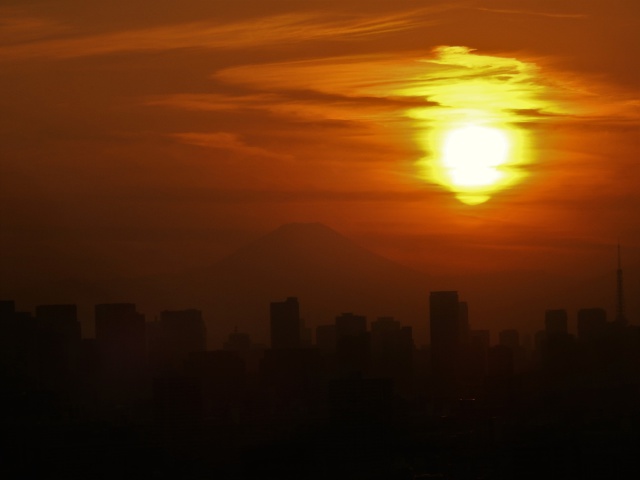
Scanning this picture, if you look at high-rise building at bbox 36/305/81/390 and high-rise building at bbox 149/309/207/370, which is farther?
high-rise building at bbox 149/309/207/370

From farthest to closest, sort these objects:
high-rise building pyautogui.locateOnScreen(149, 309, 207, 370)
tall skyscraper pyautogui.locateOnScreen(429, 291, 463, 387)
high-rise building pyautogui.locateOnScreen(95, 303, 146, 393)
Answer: tall skyscraper pyautogui.locateOnScreen(429, 291, 463, 387)
high-rise building pyautogui.locateOnScreen(149, 309, 207, 370)
high-rise building pyautogui.locateOnScreen(95, 303, 146, 393)

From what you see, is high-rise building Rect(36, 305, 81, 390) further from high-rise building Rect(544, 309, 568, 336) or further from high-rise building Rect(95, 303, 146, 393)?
high-rise building Rect(544, 309, 568, 336)

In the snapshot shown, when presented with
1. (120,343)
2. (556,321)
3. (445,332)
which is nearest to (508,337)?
(556,321)

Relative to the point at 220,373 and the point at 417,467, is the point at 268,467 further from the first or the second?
the point at 220,373

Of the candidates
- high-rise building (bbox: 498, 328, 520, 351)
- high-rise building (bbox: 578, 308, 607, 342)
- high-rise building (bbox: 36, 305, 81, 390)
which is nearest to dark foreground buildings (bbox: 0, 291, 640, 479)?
high-rise building (bbox: 36, 305, 81, 390)

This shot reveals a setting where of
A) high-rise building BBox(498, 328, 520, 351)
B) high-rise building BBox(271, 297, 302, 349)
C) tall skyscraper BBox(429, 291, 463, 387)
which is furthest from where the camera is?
high-rise building BBox(498, 328, 520, 351)

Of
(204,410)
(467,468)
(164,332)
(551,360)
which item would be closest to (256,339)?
(164,332)
